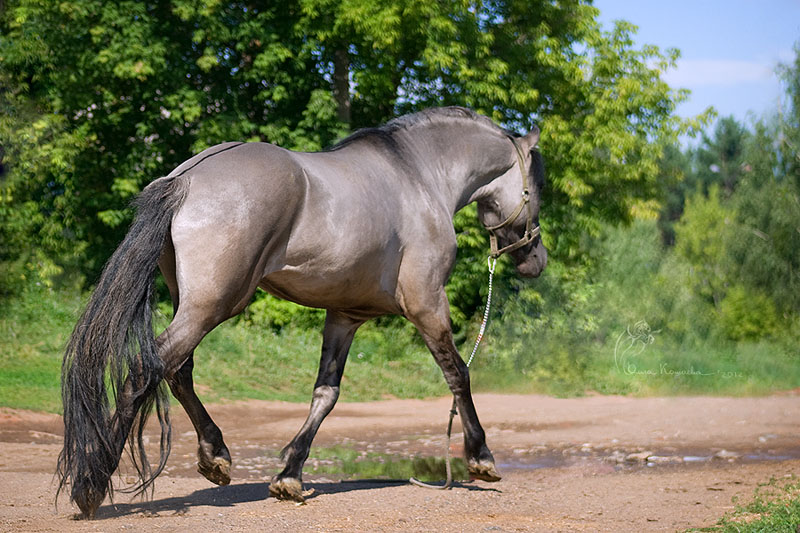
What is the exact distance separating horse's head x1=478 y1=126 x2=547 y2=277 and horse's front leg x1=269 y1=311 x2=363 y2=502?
1310 millimetres

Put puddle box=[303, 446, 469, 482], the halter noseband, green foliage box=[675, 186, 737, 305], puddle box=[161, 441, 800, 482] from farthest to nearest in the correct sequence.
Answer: green foliage box=[675, 186, 737, 305] < puddle box=[161, 441, 800, 482] < puddle box=[303, 446, 469, 482] < the halter noseband

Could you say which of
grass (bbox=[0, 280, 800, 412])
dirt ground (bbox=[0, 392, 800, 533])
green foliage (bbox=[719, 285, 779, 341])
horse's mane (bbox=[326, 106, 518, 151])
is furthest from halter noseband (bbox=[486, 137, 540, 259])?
green foliage (bbox=[719, 285, 779, 341])

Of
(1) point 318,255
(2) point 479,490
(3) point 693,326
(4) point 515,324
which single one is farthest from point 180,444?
(3) point 693,326

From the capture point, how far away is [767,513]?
5.00 m

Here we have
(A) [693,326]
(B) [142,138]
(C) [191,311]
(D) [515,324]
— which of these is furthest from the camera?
(A) [693,326]

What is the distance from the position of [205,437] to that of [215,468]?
19 cm

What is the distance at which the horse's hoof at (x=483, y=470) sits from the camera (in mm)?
5965

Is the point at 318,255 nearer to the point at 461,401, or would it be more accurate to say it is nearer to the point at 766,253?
the point at 461,401

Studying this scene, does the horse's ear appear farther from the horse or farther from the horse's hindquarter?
the horse's hindquarter

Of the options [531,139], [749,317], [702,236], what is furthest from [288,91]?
[702,236]

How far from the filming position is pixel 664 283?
3219 centimetres

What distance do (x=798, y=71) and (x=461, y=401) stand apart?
87.3ft

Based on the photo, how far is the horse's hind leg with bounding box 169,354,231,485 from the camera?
4.98 m

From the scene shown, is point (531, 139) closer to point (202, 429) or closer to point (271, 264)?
point (271, 264)
